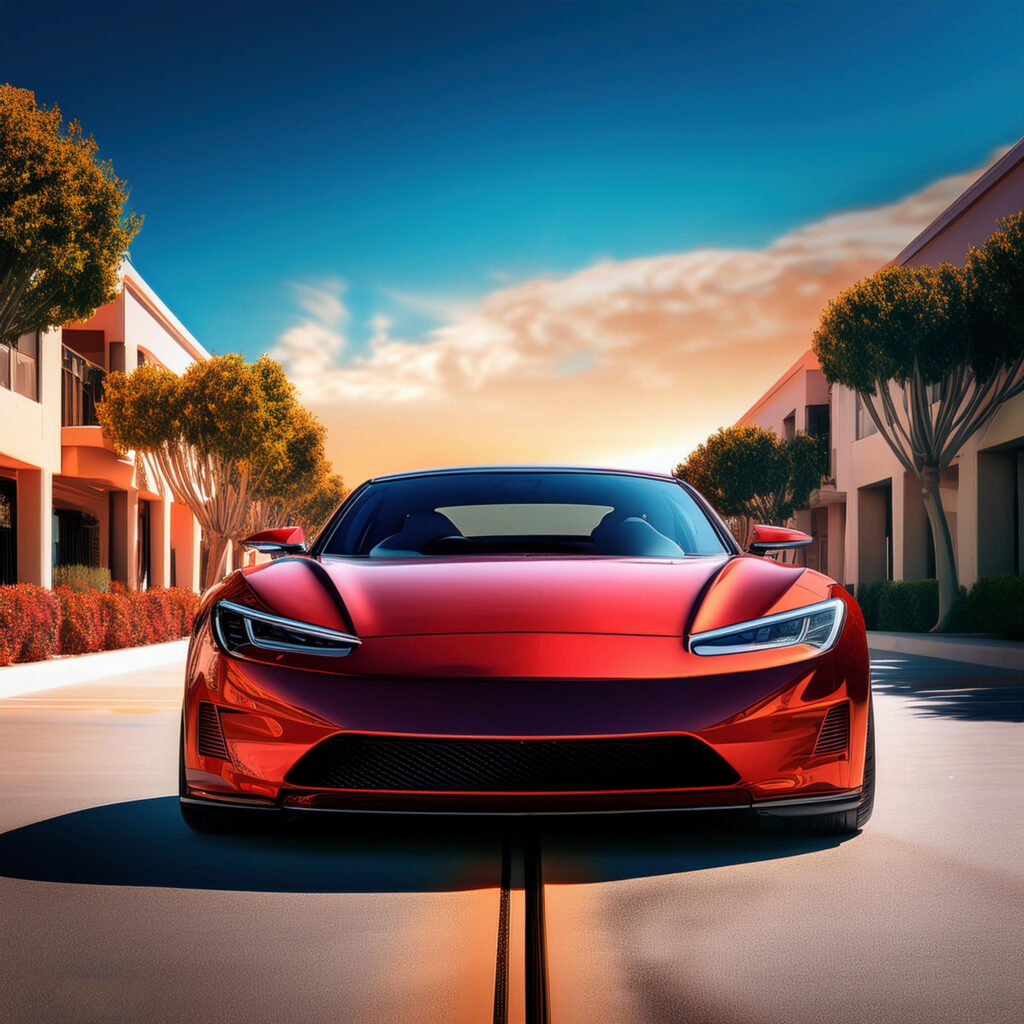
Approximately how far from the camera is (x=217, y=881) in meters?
3.65

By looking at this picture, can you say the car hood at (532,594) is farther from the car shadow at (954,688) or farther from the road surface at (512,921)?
the car shadow at (954,688)

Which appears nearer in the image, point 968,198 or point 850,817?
point 850,817

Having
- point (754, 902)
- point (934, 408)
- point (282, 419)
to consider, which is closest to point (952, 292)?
point (934, 408)

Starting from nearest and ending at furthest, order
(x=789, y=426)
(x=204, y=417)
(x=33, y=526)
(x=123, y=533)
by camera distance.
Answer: (x=33, y=526)
(x=204, y=417)
(x=123, y=533)
(x=789, y=426)

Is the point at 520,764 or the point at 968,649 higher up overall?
the point at 520,764

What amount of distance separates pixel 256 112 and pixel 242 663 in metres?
16.7

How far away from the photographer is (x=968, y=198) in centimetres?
2562

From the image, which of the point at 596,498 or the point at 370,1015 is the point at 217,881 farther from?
the point at 596,498

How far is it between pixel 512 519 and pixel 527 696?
255 cm

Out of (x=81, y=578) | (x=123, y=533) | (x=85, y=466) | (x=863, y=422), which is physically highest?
(x=863, y=422)

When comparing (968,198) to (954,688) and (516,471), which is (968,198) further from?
(516,471)

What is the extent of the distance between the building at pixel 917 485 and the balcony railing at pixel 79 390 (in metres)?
19.1

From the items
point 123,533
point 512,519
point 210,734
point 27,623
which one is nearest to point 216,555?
point 123,533

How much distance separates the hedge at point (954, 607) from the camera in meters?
18.6
